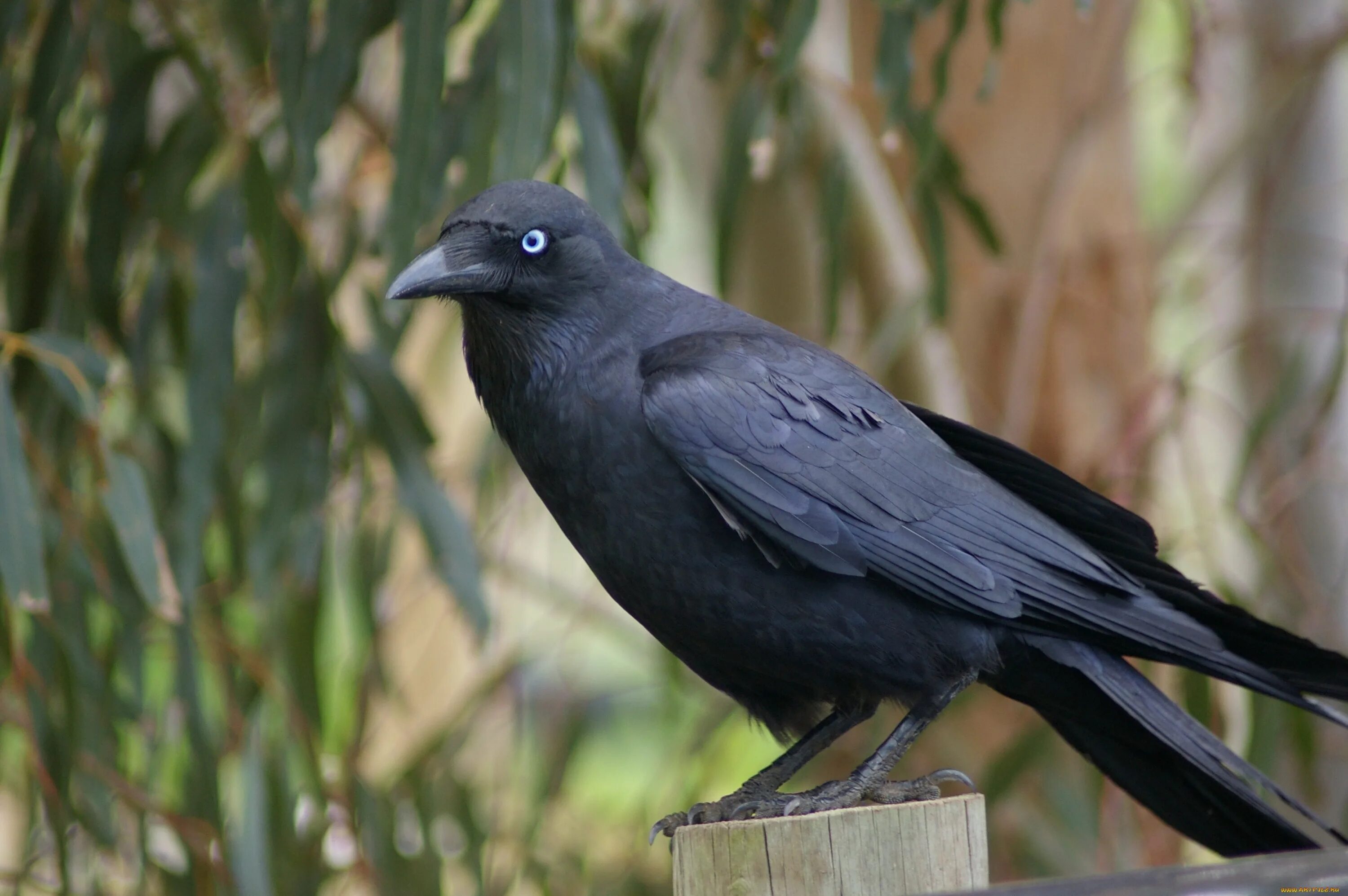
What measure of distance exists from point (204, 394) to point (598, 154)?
87 cm

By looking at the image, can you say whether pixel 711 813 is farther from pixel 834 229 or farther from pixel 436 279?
pixel 834 229

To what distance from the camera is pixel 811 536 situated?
6.41ft

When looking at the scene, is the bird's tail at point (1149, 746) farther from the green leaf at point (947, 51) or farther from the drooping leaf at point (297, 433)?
the drooping leaf at point (297, 433)

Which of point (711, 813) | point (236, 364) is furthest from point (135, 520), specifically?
point (711, 813)

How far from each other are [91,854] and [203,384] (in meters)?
1.07

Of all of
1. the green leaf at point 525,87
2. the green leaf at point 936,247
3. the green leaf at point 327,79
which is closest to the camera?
the green leaf at point 525,87

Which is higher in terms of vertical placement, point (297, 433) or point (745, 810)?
point (297, 433)

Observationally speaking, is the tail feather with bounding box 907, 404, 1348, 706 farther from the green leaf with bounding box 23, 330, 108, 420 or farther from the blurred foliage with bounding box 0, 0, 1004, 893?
the green leaf with bounding box 23, 330, 108, 420

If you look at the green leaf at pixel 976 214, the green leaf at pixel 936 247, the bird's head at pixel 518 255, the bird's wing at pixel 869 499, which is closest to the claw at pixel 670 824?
the bird's wing at pixel 869 499

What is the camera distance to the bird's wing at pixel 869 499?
6.42 ft

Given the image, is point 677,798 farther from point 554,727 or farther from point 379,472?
point 379,472

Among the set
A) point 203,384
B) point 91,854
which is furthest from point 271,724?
point 203,384

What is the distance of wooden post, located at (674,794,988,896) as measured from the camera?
5.63ft

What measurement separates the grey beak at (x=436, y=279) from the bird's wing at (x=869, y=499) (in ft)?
0.90
